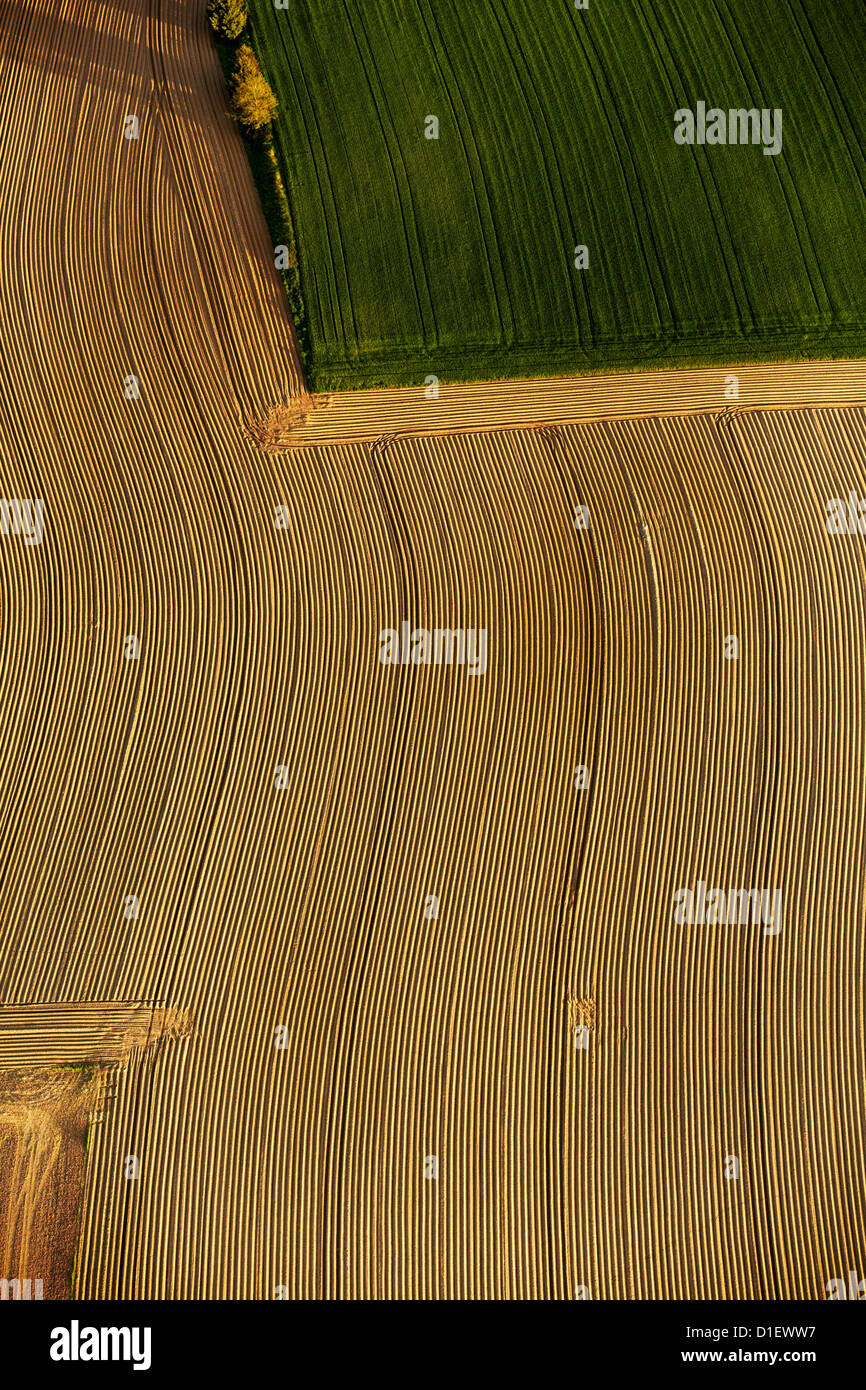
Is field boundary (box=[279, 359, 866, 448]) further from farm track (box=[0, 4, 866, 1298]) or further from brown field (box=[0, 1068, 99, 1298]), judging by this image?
brown field (box=[0, 1068, 99, 1298])

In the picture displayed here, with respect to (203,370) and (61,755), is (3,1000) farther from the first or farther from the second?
(203,370)

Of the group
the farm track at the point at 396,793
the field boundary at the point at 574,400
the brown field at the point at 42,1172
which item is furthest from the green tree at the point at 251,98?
the brown field at the point at 42,1172

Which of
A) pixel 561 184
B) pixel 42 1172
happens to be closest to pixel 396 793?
pixel 42 1172

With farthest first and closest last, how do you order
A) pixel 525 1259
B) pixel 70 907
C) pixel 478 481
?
pixel 478 481 → pixel 70 907 → pixel 525 1259

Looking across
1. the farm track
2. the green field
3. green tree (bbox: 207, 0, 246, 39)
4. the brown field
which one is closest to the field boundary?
the green field

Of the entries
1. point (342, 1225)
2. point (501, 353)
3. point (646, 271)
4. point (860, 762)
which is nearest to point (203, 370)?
point (501, 353)

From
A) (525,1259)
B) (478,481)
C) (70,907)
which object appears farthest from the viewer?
(478,481)
